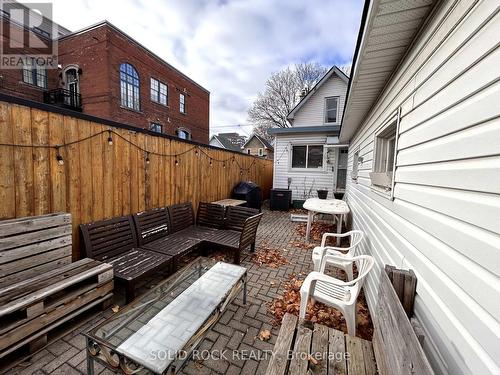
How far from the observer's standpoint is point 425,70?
159 centimetres

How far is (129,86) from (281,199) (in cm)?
1161

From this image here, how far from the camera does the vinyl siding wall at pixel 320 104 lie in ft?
35.1

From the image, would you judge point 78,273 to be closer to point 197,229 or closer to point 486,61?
point 197,229

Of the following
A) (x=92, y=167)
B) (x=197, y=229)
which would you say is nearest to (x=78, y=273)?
(x=92, y=167)

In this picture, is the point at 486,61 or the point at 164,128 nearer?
the point at 486,61

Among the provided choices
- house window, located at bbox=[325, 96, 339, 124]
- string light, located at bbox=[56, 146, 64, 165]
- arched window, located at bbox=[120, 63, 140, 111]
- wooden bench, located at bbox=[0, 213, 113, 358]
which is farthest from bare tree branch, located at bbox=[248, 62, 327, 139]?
wooden bench, located at bbox=[0, 213, 113, 358]

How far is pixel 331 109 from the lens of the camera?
1103cm

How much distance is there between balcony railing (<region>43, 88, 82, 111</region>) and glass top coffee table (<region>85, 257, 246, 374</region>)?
49.0 ft

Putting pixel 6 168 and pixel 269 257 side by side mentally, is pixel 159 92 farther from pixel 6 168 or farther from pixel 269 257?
pixel 269 257

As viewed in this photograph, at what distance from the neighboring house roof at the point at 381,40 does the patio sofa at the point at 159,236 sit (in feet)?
8.78

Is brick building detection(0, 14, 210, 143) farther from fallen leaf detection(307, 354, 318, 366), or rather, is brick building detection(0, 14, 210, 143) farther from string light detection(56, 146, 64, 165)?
fallen leaf detection(307, 354, 318, 366)

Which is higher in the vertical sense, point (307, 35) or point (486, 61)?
point (307, 35)

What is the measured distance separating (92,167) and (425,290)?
3.82 m

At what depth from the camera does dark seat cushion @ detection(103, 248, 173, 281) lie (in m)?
2.62
